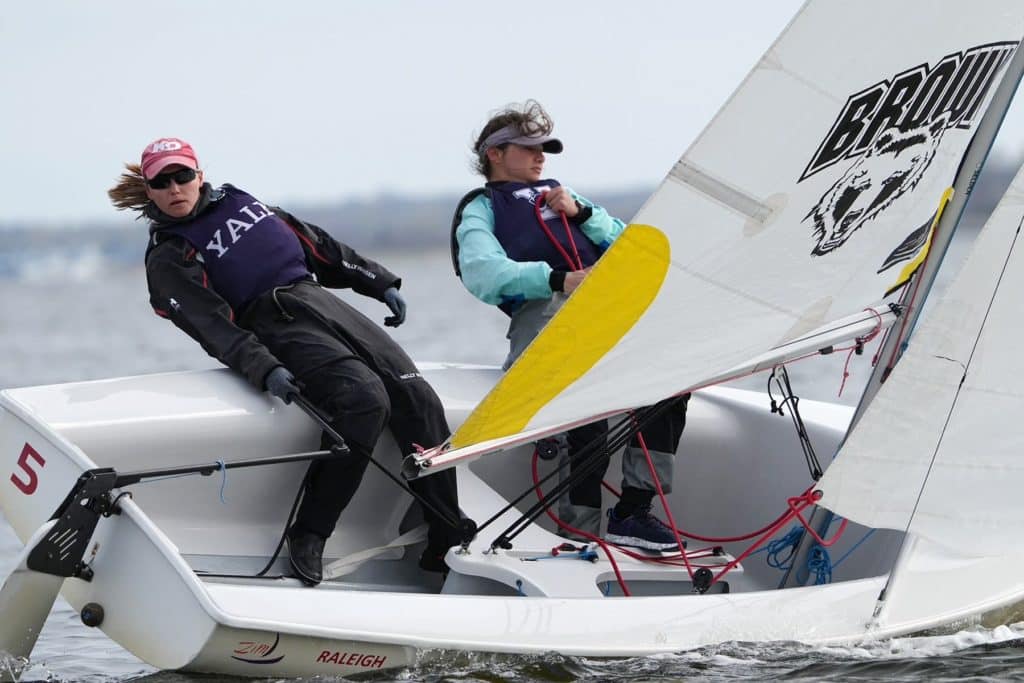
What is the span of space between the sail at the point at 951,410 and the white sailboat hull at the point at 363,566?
182 millimetres

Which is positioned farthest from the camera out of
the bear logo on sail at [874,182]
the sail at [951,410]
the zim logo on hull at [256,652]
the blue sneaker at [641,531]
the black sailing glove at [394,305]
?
the black sailing glove at [394,305]

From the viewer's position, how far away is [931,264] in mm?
2996

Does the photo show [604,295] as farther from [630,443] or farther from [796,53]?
[630,443]

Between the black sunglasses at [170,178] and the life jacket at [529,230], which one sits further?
the life jacket at [529,230]

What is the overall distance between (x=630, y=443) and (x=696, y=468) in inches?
16.8

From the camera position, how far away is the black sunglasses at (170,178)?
2.97m

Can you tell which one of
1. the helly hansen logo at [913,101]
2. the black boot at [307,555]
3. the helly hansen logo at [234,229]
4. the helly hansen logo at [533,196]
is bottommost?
the black boot at [307,555]

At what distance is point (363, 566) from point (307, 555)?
0.31 meters

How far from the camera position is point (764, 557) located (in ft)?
11.4

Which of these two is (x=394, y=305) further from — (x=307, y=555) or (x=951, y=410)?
(x=951, y=410)

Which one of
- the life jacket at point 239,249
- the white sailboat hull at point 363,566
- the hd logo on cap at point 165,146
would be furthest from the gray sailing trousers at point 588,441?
the hd logo on cap at point 165,146

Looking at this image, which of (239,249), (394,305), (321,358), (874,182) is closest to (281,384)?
(321,358)

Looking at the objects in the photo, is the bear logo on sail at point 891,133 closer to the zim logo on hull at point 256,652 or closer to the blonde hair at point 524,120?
the blonde hair at point 524,120

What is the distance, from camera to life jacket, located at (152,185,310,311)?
9.84 feet
